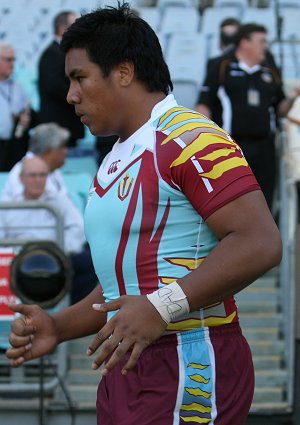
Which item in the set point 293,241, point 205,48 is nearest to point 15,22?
point 205,48

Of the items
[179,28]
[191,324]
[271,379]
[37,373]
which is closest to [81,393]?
[37,373]

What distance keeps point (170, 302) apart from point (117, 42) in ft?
2.43

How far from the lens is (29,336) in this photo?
3.01m

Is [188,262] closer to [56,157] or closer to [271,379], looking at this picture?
[271,379]

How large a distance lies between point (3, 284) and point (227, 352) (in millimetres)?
3558

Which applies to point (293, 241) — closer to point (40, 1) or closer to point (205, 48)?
point (205, 48)

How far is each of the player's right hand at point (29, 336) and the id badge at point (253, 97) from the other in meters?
4.93

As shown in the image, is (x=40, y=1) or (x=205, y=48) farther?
(x=40, y=1)

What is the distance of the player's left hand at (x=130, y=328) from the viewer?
8.43ft

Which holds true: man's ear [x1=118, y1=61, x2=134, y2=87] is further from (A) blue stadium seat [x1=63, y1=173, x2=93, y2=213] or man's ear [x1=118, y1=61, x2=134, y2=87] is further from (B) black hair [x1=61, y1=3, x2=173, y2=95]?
(A) blue stadium seat [x1=63, y1=173, x2=93, y2=213]

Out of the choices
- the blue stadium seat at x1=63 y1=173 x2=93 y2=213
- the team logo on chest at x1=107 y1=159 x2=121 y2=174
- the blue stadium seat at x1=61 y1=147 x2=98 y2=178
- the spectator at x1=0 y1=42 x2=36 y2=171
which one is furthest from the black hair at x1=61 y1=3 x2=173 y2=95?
the spectator at x1=0 y1=42 x2=36 y2=171

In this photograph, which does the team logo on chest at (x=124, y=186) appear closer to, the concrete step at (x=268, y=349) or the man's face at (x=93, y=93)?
the man's face at (x=93, y=93)

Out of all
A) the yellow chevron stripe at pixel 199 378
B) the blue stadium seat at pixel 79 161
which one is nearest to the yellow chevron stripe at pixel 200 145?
the yellow chevron stripe at pixel 199 378

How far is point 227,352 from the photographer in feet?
9.54
